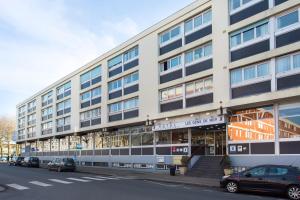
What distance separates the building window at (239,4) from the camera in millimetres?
27886

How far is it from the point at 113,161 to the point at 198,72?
1789 centimetres

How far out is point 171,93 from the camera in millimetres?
35656

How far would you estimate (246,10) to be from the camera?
92.3 ft

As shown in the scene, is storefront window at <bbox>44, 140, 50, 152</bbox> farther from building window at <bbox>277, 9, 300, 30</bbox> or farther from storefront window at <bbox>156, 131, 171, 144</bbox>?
building window at <bbox>277, 9, 300, 30</bbox>

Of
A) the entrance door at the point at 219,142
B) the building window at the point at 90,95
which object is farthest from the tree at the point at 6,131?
the entrance door at the point at 219,142

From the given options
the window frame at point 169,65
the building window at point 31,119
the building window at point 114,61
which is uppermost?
the building window at point 114,61

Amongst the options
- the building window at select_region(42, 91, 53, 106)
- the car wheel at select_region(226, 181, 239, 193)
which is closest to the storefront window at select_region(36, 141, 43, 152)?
the building window at select_region(42, 91, 53, 106)

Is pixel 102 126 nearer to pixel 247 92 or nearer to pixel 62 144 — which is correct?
pixel 62 144

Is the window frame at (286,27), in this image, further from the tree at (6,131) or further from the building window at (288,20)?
the tree at (6,131)

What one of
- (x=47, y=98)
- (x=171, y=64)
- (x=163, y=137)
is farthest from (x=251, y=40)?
(x=47, y=98)

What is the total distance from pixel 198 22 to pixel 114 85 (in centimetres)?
1604

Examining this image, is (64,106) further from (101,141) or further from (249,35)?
(249,35)

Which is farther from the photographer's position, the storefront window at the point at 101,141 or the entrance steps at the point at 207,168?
the storefront window at the point at 101,141

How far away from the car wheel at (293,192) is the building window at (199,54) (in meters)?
15.1
